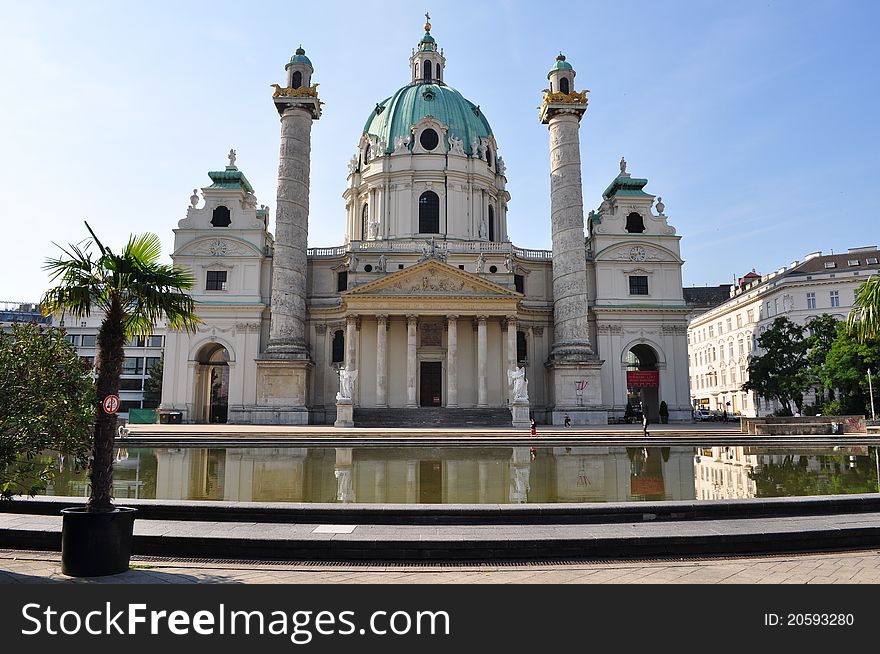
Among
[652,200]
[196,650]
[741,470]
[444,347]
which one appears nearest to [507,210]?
[652,200]

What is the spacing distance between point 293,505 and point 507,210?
5268cm

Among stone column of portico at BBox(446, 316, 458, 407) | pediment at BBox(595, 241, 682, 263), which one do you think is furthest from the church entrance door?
pediment at BBox(595, 241, 682, 263)

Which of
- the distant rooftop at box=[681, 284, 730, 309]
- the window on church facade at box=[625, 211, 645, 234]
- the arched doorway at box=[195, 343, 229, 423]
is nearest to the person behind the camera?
the arched doorway at box=[195, 343, 229, 423]

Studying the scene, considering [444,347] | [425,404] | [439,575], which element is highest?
[444,347]

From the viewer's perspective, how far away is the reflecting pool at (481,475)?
11.7 meters

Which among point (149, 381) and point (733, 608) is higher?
point (149, 381)

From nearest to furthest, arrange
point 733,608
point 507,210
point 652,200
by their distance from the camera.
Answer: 1. point 733,608
2. point 652,200
3. point 507,210

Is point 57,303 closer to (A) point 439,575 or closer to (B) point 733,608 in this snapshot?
(A) point 439,575

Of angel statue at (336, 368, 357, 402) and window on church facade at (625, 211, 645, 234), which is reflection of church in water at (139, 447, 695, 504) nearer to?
angel statue at (336, 368, 357, 402)

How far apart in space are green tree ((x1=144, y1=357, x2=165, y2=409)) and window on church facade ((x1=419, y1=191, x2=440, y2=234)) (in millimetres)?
38860

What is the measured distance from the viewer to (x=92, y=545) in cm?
659

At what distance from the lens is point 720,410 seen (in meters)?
71.4

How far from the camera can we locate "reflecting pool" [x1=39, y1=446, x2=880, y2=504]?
1168 centimetres

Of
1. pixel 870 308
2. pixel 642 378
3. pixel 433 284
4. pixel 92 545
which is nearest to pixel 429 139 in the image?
pixel 433 284
